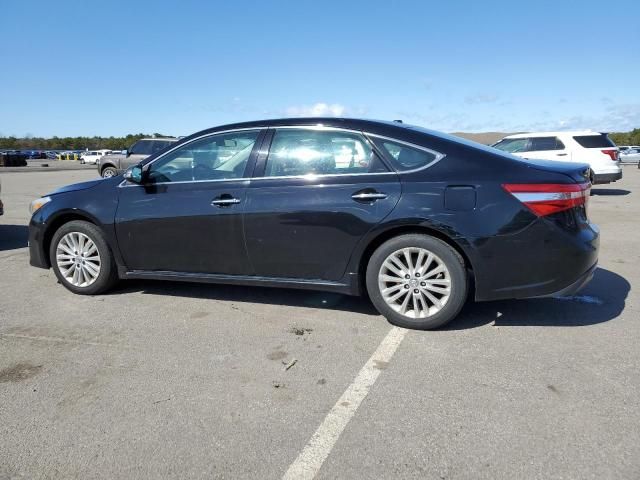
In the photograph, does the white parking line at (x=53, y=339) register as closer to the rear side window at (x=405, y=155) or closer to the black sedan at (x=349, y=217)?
the black sedan at (x=349, y=217)

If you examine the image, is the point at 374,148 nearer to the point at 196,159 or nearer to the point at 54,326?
the point at 196,159

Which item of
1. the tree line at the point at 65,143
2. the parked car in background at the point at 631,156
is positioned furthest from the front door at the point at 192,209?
the tree line at the point at 65,143

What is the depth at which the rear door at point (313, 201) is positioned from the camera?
3.91 m

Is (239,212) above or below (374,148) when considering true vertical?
below

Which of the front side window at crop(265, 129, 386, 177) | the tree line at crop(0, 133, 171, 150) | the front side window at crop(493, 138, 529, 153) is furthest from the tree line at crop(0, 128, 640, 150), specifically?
the front side window at crop(265, 129, 386, 177)

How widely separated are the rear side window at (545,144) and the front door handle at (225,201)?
11.4m

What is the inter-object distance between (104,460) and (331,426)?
1102 mm

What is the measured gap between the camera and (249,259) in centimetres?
427

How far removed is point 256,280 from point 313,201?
858 millimetres

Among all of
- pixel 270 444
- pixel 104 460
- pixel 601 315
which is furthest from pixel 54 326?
pixel 601 315

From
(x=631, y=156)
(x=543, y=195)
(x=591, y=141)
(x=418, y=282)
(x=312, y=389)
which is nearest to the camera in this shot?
(x=312, y=389)

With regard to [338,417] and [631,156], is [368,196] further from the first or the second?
[631,156]

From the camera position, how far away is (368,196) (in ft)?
12.7

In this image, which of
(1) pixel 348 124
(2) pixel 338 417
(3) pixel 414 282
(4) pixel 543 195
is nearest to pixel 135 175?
(1) pixel 348 124
